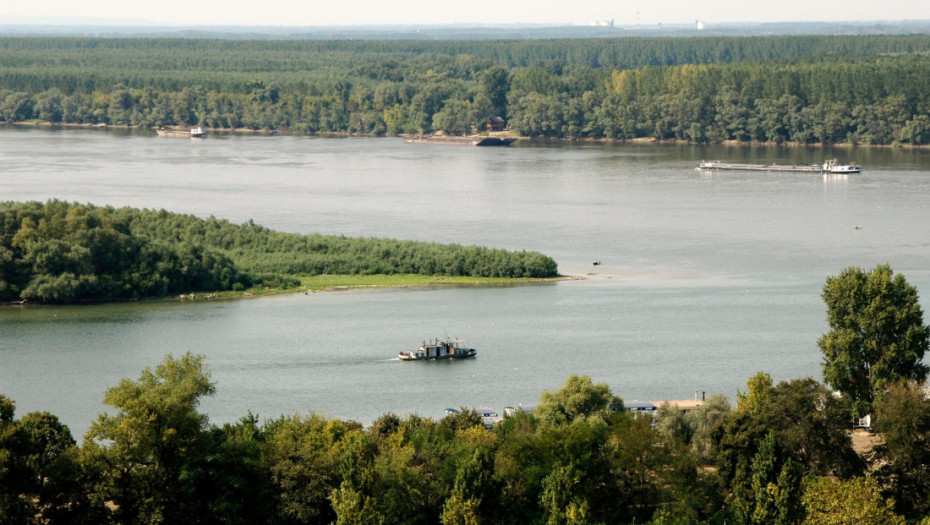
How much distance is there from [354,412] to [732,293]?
12.5 metres

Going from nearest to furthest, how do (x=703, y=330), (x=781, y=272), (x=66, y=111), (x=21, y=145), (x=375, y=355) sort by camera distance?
1. (x=375, y=355)
2. (x=703, y=330)
3. (x=781, y=272)
4. (x=21, y=145)
5. (x=66, y=111)

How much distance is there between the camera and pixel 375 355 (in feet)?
88.5

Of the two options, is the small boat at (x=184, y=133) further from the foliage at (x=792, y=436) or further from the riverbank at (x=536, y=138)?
the foliage at (x=792, y=436)

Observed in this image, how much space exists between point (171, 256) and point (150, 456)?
666 inches

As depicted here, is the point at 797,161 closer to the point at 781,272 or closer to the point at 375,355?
the point at 781,272

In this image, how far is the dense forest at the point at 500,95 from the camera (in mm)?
72688

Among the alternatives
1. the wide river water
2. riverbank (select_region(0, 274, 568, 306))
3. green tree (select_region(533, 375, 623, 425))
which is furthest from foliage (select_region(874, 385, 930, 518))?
riverbank (select_region(0, 274, 568, 306))

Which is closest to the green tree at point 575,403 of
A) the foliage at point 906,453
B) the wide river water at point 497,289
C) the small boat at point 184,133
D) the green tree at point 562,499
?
the wide river water at point 497,289

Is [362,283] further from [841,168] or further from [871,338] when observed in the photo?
[841,168]

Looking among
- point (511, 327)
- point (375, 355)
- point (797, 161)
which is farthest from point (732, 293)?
point (797, 161)

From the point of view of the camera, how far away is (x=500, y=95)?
85688 mm

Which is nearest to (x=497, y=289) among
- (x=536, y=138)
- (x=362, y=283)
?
(x=362, y=283)

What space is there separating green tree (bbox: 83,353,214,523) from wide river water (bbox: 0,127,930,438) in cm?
519

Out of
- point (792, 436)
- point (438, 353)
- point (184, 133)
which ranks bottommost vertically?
point (438, 353)
